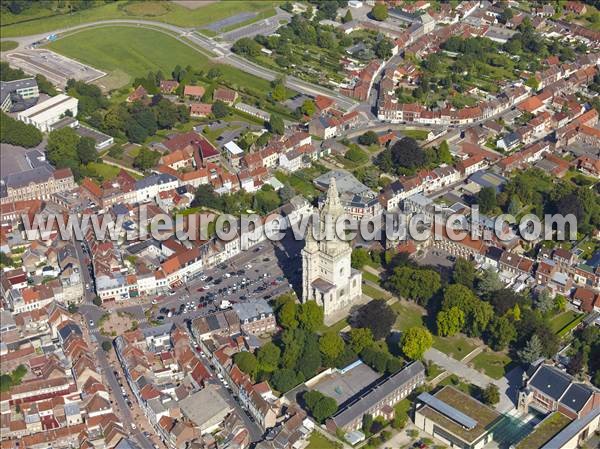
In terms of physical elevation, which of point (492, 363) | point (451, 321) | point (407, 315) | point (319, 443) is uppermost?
point (451, 321)

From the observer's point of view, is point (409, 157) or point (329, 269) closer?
point (329, 269)

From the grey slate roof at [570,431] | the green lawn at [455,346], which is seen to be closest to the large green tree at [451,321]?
the green lawn at [455,346]

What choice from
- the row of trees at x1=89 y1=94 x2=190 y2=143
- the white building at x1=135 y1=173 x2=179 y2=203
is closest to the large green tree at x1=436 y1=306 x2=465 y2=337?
the white building at x1=135 y1=173 x2=179 y2=203

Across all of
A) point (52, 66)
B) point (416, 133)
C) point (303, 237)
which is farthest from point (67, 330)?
point (52, 66)

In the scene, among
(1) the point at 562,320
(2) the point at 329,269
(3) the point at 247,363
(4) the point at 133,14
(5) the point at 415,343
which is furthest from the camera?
(4) the point at 133,14

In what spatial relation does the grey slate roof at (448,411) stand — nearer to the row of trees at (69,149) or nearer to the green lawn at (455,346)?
the green lawn at (455,346)

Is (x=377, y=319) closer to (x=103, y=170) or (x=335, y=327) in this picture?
(x=335, y=327)
